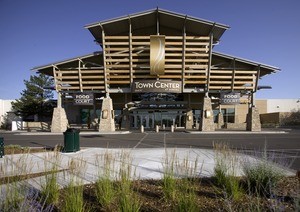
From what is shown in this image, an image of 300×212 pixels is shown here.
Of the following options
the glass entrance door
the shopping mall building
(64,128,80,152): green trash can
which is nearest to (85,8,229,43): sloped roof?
the shopping mall building

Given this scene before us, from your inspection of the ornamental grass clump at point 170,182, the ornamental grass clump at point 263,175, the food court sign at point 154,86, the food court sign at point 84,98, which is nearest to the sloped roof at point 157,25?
the food court sign at point 154,86

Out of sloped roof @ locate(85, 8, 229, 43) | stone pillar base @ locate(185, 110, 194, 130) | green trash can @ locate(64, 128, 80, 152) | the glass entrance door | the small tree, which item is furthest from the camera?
the small tree

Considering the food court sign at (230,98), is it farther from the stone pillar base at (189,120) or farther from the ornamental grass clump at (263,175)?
the ornamental grass clump at (263,175)

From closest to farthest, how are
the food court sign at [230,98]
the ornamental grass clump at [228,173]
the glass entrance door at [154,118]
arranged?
the ornamental grass clump at [228,173] < the food court sign at [230,98] < the glass entrance door at [154,118]

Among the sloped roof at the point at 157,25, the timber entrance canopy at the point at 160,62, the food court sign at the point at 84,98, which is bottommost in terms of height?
the food court sign at the point at 84,98

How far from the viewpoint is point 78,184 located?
4805 millimetres

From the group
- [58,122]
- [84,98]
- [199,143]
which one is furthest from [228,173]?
[58,122]

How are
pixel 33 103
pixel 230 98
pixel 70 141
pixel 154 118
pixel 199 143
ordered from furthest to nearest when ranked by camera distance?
1. pixel 33 103
2. pixel 154 118
3. pixel 230 98
4. pixel 199 143
5. pixel 70 141

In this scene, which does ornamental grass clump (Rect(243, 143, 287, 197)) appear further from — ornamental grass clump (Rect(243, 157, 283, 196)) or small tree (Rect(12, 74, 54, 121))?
small tree (Rect(12, 74, 54, 121))

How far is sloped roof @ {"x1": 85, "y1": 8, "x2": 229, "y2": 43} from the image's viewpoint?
1240 inches

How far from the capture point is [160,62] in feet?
102

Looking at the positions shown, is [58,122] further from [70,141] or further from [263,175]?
[263,175]

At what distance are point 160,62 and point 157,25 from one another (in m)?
5.14

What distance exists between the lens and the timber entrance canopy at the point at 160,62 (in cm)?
3148
